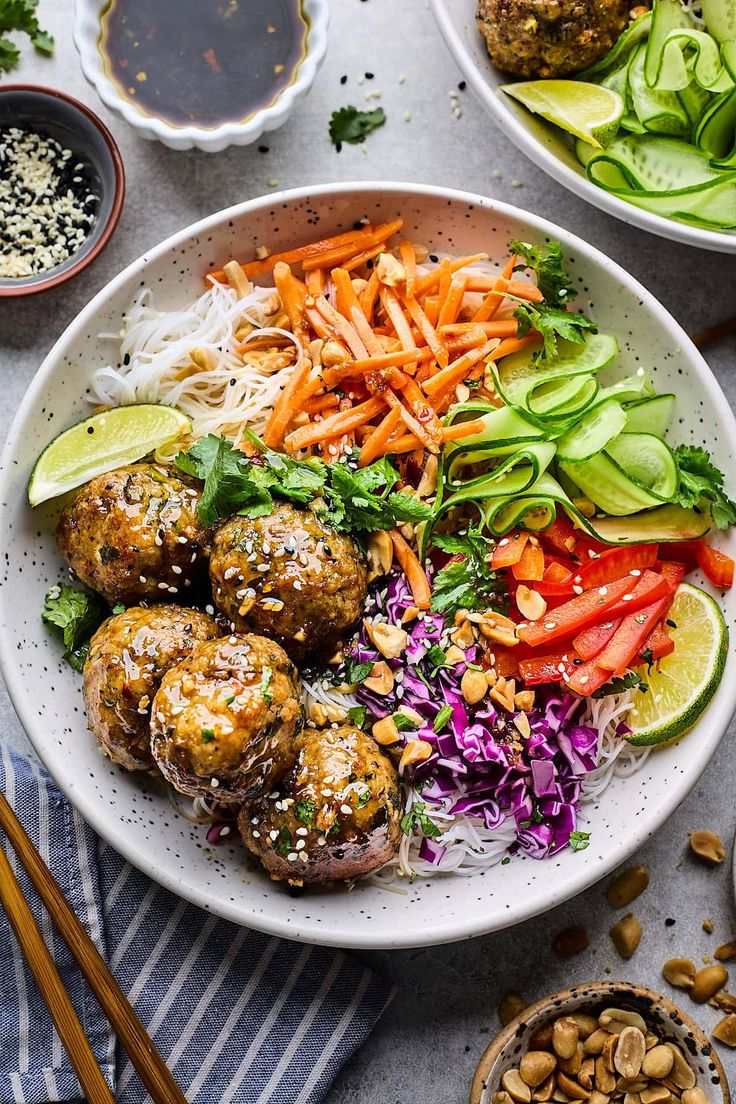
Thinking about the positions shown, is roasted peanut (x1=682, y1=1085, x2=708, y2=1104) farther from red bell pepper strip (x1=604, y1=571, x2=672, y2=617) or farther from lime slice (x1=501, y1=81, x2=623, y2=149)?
lime slice (x1=501, y1=81, x2=623, y2=149)

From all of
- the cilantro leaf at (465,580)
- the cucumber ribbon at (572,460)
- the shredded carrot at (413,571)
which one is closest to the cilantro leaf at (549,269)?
the cucumber ribbon at (572,460)

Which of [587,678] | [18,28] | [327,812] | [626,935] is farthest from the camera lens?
[18,28]

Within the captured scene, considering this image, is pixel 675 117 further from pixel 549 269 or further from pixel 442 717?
pixel 442 717

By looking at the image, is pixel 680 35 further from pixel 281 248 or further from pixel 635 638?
pixel 635 638

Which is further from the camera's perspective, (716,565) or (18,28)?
(18,28)

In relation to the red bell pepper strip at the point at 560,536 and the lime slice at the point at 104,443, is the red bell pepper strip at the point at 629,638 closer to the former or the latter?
the red bell pepper strip at the point at 560,536

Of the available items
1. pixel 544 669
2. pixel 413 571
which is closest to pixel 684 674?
pixel 544 669
